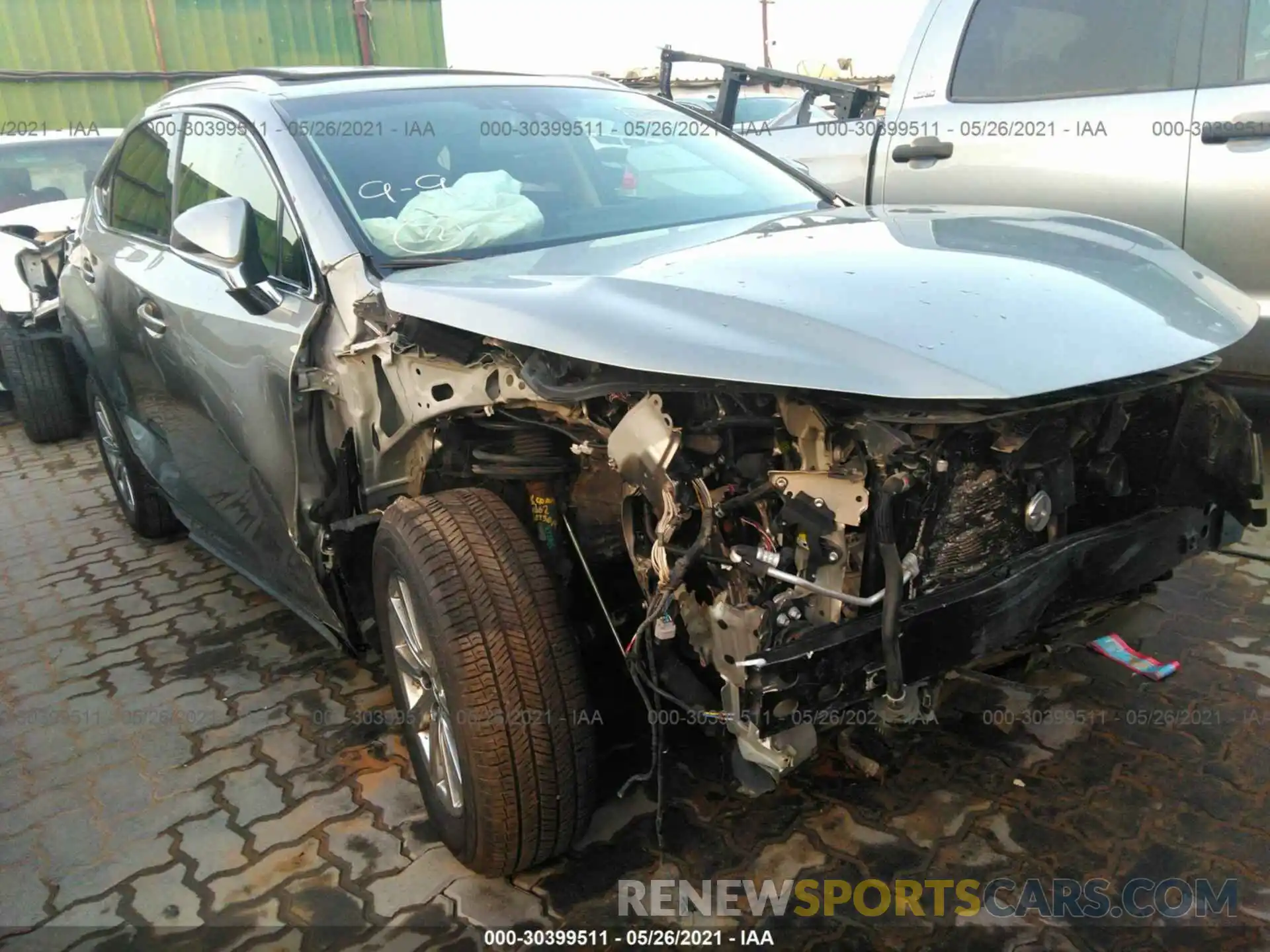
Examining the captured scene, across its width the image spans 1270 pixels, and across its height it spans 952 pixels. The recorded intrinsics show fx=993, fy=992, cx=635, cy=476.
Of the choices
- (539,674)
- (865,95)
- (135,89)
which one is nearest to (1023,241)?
(539,674)

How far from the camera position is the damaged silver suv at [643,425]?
177cm

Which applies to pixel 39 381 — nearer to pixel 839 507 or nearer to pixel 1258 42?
pixel 839 507

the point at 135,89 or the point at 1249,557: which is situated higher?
the point at 135,89

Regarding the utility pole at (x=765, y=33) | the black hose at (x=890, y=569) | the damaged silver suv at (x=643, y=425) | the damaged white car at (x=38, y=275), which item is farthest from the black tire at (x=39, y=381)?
the utility pole at (x=765, y=33)

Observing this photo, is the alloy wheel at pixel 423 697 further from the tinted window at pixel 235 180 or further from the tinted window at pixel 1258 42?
the tinted window at pixel 1258 42

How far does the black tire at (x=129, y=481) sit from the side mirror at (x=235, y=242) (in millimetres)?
1786

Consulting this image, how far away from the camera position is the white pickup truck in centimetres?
352

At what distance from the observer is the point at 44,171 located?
710 centimetres

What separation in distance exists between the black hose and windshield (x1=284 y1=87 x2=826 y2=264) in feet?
3.82

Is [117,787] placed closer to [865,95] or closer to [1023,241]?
[1023,241]

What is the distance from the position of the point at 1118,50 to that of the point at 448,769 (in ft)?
11.9

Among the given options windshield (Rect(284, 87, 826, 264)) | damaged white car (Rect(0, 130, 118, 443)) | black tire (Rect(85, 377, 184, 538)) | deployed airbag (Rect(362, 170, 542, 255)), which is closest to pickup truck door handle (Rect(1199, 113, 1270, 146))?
windshield (Rect(284, 87, 826, 264))

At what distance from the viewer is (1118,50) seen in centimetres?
383

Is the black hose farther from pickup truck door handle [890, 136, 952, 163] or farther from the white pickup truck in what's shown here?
Result: pickup truck door handle [890, 136, 952, 163]
